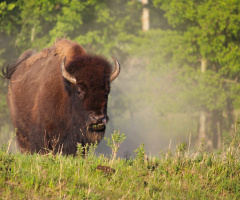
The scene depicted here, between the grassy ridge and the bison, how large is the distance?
135cm

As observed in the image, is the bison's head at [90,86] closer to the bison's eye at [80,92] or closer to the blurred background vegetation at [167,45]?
the bison's eye at [80,92]

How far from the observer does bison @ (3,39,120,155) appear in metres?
7.75

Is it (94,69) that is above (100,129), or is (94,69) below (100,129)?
above

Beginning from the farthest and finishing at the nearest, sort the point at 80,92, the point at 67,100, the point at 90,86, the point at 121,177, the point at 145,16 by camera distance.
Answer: the point at 145,16 < the point at 67,100 < the point at 80,92 < the point at 90,86 < the point at 121,177

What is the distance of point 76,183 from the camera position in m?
5.13

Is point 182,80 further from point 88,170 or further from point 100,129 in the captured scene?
point 88,170

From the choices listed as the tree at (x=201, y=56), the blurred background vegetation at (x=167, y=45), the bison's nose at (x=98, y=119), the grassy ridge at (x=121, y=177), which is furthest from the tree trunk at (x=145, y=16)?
the grassy ridge at (x=121, y=177)

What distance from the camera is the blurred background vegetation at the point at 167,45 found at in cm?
2284

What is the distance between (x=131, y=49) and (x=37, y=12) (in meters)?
6.22

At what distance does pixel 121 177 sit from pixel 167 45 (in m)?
19.9

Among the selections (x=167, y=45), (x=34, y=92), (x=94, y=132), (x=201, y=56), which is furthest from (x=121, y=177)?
(x=201, y=56)

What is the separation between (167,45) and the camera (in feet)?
82.3

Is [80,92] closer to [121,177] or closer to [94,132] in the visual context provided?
[94,132]

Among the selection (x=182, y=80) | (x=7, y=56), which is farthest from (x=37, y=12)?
(x=182, y=80)
